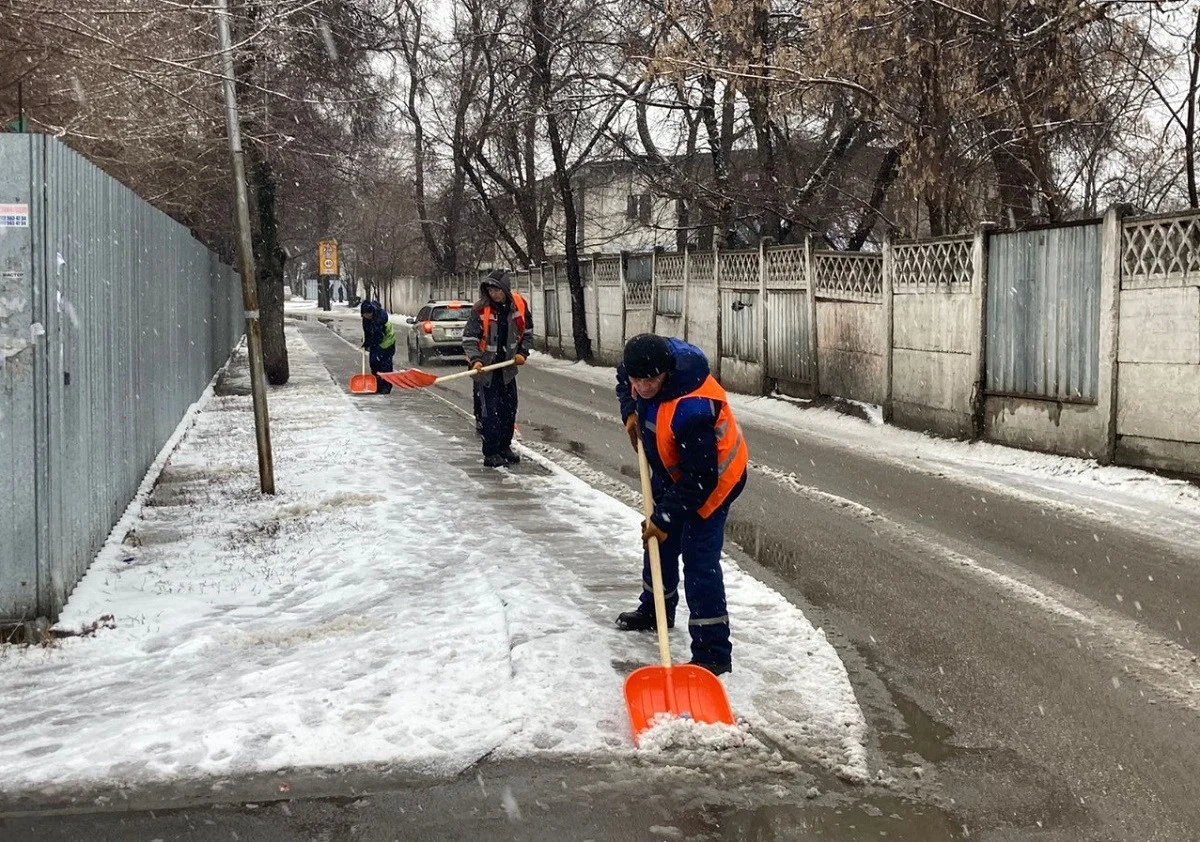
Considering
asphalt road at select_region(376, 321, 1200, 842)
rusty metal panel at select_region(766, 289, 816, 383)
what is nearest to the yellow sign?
rusty metal panel at select_region(766, 289, 816, 383)

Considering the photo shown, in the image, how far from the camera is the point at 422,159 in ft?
124

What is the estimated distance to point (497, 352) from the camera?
10.3 metres

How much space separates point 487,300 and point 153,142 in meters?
4.71

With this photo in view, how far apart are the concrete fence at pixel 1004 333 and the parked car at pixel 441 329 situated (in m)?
7.90

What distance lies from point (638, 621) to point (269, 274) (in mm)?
14611

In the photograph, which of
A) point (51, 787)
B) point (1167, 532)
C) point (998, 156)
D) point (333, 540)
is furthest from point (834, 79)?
point (51, 787)

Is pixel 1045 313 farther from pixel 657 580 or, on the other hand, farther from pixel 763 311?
pixel 657 580

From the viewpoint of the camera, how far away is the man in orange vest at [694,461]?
446cm

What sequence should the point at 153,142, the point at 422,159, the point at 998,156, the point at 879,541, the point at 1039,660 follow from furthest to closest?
the point at 422,159
the point at 998,156
the point at 153,142
the point at 879,541
the point at 1039,660

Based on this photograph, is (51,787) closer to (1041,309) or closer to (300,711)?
(300,711)

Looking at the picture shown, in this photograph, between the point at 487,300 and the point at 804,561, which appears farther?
the point at 487,300

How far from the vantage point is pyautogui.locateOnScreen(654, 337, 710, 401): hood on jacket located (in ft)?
14.8

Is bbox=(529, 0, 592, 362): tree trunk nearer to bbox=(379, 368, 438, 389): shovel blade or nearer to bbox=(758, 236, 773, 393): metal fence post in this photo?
bbox=(758, 236, 773, 393): metal fence post

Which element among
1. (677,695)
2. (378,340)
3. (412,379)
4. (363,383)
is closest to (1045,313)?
(412,379)
